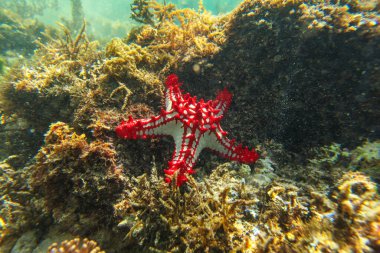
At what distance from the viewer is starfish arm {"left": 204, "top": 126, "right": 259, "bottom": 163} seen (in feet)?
13.0

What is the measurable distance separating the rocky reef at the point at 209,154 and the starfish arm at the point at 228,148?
0.28m

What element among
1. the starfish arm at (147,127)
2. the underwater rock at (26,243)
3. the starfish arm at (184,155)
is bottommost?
the underwater rock at (26,243)

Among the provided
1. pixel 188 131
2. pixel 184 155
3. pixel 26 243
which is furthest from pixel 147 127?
pixel 26 243

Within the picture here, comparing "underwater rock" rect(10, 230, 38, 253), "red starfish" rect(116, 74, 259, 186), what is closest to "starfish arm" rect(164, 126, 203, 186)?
"red starfish" rect(116, 74, 259, 186)

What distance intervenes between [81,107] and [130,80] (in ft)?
3.86

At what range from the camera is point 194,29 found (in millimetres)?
5938

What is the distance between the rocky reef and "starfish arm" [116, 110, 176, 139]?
0.27m

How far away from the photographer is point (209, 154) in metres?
4.50

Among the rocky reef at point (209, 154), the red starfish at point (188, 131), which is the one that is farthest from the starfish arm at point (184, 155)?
the rocky reef at point (209, 154)

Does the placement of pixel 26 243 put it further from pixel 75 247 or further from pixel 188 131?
pixel 188 131

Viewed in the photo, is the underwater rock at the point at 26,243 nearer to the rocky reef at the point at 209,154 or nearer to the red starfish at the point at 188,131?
the rocky reef at the point at 209,154

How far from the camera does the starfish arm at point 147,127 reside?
3873 millimetres

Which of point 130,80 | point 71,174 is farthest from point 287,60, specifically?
point 71,174

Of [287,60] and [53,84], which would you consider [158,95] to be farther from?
[287,60]
